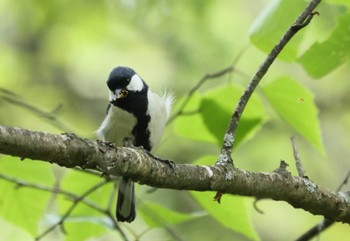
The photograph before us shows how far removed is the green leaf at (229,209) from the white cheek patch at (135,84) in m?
0.53

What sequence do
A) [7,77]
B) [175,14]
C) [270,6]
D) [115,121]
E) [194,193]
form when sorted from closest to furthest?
[270,6] → [194,193] → [115,121] → [175,14] → [7,77]

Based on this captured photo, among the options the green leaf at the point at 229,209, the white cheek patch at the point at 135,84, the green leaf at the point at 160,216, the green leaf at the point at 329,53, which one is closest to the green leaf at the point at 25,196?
the green leaf at the point at 160,216

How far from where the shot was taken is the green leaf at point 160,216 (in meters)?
1.49

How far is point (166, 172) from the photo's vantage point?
117cm

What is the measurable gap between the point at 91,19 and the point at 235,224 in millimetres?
2074

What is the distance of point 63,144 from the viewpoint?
100 centimetres

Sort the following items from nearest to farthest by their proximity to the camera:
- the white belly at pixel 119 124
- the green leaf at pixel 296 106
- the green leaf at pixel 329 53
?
1. the green leaf at pixel 329 53
2. the green leaf at pixel 296 106
3. the white belly at pixel 119 124

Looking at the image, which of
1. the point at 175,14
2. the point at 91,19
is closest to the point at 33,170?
the point at 175,14

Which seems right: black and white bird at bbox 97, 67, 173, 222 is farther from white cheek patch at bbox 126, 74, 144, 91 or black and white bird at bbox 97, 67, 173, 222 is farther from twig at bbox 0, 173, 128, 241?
twig at bbox 0, 173, 128, 241

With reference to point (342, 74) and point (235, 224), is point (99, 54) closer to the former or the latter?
point (342, 74)

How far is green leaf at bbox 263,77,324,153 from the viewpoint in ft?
4.50

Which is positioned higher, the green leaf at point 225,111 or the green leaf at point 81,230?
the green leaf at point 225,111

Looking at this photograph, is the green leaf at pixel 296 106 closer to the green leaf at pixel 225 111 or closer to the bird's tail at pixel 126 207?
the green leaf at pixel 225 111

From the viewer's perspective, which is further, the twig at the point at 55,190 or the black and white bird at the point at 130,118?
the black and white bird at the point at 130,118
